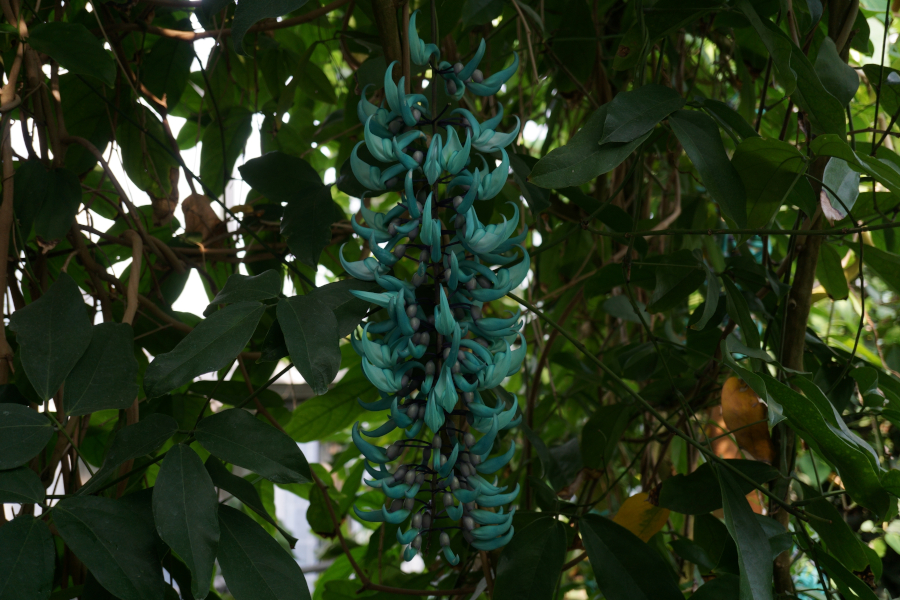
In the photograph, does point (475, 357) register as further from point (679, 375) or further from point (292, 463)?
point (679, 375)

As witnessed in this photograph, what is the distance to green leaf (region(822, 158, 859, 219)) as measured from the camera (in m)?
0.63

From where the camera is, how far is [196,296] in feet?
3.86

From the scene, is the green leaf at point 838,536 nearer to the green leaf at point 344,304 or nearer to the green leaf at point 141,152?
the green leaf at point 344,304

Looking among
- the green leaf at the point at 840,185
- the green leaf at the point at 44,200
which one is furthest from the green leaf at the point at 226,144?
the green leaf at the point at 840,185

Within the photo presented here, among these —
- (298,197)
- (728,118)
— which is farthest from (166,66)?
(728,118)

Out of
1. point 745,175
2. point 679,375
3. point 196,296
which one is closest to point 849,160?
point 745,175

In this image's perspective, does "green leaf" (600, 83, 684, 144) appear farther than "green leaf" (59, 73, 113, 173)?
No

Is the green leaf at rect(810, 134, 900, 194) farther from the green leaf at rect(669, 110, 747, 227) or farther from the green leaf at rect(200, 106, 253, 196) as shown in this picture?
the green leaf at rect(200, 106, 253, 196)

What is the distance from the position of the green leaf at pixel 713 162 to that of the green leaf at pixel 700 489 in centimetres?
26

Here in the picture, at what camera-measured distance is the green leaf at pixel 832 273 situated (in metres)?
0.90

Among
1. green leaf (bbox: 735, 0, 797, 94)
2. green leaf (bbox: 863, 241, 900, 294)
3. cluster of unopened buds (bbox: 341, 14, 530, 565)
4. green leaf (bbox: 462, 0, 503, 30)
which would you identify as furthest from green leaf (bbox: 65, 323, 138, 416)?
green leaf (bbox: 863, 241, 900, 294)

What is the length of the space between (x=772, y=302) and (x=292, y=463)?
0.67 metres

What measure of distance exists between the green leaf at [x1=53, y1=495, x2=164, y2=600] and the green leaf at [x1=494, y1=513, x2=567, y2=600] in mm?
277

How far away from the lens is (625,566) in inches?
23.7
